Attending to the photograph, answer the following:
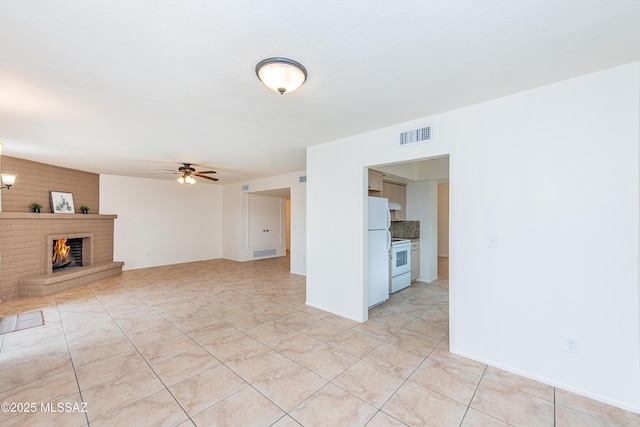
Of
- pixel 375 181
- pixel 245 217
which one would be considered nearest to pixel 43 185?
pixel 245 217

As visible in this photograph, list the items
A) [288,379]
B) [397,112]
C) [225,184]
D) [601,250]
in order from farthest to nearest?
[225,184], [397,112], [288,379], [601,250]

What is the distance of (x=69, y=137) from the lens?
141 inches

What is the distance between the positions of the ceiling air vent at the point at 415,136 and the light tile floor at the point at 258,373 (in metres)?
2.22

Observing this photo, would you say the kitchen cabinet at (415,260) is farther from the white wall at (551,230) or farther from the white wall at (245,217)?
the white wall at (551,230)

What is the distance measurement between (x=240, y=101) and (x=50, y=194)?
5567 millimetres

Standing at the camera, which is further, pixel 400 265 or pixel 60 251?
pixel 60 251

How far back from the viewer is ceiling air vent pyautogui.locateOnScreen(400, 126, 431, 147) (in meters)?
2.89

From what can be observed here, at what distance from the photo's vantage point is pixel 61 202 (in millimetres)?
5598

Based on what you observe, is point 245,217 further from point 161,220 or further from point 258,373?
point 258,373

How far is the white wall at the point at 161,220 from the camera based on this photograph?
6785mm

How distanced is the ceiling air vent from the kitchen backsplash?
273cm

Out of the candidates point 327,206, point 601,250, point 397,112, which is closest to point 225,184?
point 327,206

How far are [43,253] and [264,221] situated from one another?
4.97 metres

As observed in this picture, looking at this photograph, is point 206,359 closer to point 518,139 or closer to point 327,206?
point 327,206
